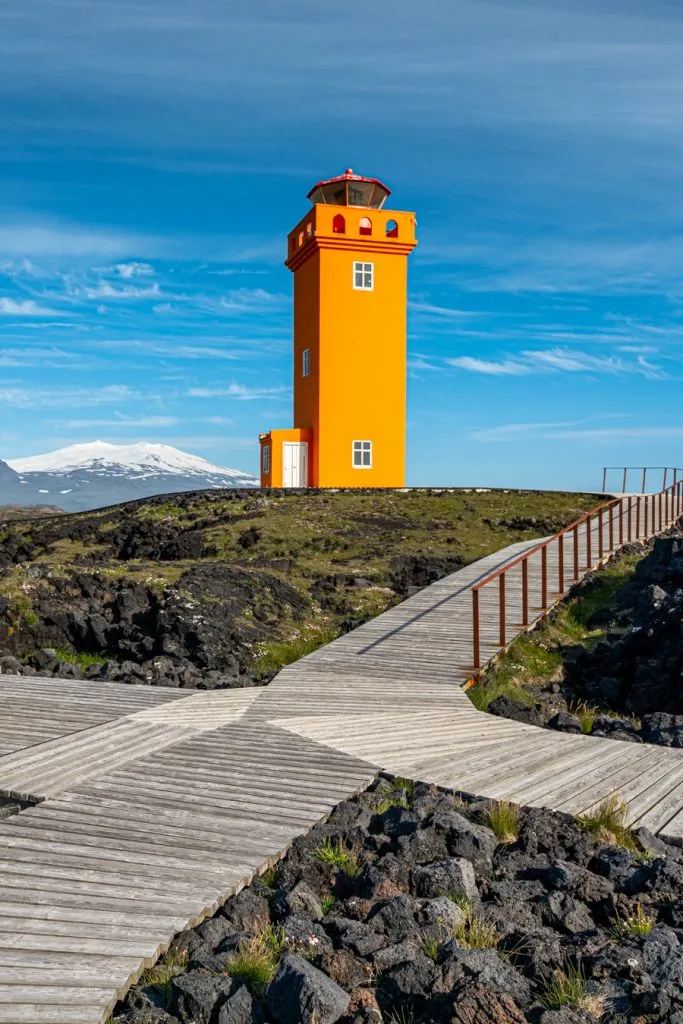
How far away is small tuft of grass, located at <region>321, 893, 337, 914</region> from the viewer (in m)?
5.01

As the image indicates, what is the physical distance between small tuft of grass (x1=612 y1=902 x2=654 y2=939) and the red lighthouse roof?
3128cm

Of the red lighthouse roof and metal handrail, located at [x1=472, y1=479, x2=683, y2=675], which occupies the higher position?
the red lighthouse roof

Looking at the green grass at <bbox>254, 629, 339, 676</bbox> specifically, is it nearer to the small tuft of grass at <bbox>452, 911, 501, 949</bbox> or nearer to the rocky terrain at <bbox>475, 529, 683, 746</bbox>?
the rocky terrain at <bbox>475, 529, 683, 746</bbox>

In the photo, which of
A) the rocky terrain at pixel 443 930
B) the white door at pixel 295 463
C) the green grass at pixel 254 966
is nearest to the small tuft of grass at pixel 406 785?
the rocky terrain at pixel 443 930

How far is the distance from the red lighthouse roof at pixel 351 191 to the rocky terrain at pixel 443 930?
29989mm

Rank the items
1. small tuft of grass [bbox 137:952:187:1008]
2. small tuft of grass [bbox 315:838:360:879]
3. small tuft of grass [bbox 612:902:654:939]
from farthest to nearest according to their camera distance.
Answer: small tuft of grass [bbox 315:838:360:879] → small tuft of grass [bbox 612:902:654:939] → small tuft of grass [bbox 137:952:187:1008]

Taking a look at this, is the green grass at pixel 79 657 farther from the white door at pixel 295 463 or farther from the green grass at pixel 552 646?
the white door at pixel 295 463

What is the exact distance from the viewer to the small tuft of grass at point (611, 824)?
5664 millimetres

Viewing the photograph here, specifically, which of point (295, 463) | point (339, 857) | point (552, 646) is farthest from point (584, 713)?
point (295, 463)

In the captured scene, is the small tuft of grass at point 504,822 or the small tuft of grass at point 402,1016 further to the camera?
the small tuft of grass at point 504,822

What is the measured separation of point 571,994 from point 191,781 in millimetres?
3392

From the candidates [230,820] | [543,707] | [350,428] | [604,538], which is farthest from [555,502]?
[230,820]

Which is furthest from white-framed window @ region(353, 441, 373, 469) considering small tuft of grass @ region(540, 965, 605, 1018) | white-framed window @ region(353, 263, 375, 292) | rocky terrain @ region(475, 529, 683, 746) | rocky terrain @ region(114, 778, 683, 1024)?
small tuft of grass @ region(540, 965, 605, 1018)

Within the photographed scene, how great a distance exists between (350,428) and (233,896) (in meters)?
27.6
